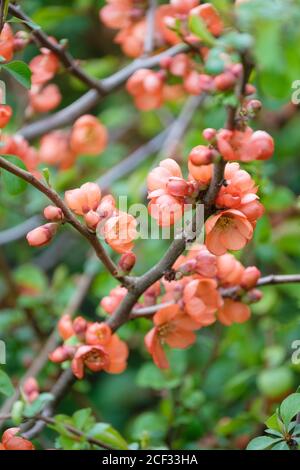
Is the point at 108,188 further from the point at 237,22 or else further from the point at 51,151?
the point at 237,22

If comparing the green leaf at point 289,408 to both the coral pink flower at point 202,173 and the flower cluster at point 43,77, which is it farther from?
the flower cluster at point 43,77

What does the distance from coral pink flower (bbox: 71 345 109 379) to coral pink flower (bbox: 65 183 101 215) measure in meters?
0.21

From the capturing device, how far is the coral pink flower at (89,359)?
1114mm

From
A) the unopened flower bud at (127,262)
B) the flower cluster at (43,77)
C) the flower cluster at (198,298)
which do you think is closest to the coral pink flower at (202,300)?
the flower cluster at (198,298)

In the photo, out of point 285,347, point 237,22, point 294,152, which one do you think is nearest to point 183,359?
point 285,347

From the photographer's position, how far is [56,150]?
6.07ft

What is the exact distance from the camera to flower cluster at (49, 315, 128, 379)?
3.69 ft

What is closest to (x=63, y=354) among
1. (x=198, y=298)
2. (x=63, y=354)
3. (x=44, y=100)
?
(x=63, y=354)

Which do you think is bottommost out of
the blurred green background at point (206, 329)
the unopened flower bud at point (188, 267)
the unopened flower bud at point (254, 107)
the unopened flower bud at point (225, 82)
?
the blurred green background at point (206, 329)

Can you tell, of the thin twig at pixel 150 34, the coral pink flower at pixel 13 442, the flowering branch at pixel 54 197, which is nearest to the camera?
the flowering branch at pixel 54 197

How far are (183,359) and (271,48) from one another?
1.04m

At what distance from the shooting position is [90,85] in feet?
5.11

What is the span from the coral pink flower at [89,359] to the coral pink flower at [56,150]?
2.57 feet

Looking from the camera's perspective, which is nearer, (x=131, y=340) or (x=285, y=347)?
(x=285, y=347)
